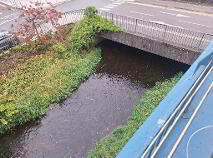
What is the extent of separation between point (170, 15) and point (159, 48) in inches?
239

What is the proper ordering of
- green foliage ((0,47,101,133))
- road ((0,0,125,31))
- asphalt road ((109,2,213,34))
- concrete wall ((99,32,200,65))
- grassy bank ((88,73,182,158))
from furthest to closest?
road ((0,0,125,31))
asphalt road ((109,2,213,34))
concrete wall ((99,32,200,65))
green foliage ((0,47,101,133))
grassy bank ((88,73,182,158))

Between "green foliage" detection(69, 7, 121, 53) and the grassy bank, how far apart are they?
5.58 metres

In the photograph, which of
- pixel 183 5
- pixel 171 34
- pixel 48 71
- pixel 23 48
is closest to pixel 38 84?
pixel 48 71

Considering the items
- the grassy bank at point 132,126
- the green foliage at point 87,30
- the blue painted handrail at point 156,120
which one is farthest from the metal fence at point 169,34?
the blue painted handrail at point 156,120

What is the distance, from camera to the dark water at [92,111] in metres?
10.3

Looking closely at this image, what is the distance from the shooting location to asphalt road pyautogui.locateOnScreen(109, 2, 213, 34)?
16.2m

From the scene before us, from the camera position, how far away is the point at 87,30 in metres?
15.6

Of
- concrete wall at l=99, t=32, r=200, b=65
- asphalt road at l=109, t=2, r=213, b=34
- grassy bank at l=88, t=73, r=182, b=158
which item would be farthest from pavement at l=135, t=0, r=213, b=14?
grassy bank at l=88, t=73, r=182, b=158

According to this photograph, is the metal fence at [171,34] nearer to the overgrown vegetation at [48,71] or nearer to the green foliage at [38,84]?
the overgrown vegetation at [48,71]

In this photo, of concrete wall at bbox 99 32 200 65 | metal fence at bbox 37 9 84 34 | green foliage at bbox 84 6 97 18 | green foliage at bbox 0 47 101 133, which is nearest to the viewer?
green foliage at bbox 0 47 101 133

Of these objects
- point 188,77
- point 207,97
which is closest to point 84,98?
point 188,77

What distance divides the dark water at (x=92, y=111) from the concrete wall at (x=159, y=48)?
64.7 inches

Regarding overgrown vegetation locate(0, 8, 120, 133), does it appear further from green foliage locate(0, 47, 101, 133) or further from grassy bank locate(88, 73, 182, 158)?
grassy bank locate(88, 73, 182, 158)

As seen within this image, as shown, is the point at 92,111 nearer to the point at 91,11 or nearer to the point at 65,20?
the point at 91,11
